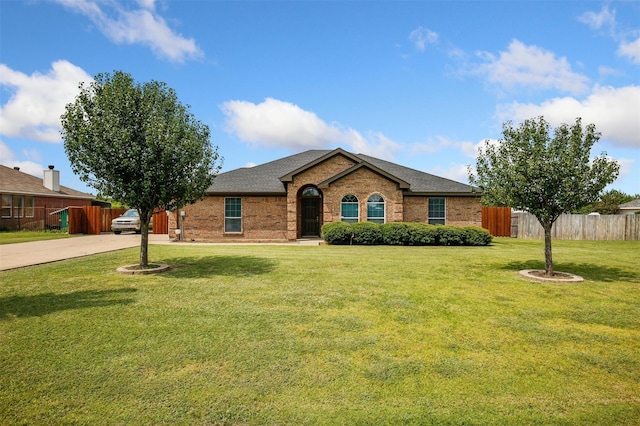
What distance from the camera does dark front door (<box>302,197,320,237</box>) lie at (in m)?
22.5

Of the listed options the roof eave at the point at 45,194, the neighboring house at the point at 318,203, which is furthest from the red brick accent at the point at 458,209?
the roof eave at the point at 45,194

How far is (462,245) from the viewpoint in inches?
744

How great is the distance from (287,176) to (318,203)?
9.22ft

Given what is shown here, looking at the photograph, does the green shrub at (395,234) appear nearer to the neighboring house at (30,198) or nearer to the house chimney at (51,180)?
the neighboring house at (30,198)

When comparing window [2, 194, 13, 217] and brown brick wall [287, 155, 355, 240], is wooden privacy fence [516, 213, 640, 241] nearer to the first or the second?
brown brick wall [287, 155, 355, 240]

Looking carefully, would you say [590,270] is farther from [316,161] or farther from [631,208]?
[631,208]

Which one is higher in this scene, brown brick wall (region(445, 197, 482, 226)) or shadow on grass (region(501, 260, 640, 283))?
brown brick wall (region(445, 197, 482, 226))

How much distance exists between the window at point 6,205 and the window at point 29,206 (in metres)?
1.42

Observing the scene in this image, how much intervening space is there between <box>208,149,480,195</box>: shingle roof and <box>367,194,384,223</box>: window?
1.37 m

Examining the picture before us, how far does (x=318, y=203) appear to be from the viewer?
22531 mm

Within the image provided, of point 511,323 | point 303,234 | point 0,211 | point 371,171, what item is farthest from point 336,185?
point 0,211

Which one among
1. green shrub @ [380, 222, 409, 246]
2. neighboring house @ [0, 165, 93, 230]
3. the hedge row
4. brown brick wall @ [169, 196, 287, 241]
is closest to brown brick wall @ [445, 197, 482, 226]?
the hedge row

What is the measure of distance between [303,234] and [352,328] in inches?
660

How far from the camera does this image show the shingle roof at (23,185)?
29.5 metres
